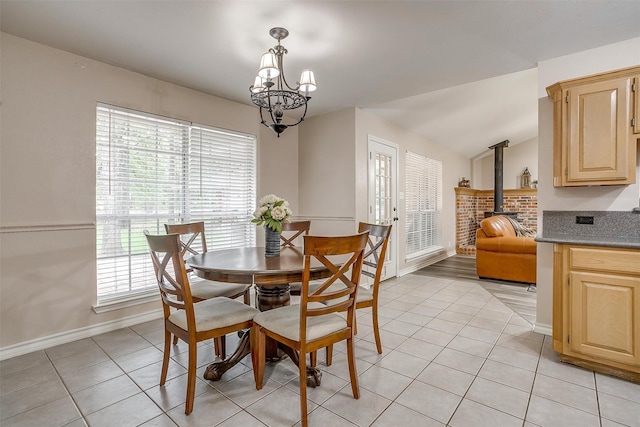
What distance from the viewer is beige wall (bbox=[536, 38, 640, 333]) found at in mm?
2406

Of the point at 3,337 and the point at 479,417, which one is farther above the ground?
the point at 3,337

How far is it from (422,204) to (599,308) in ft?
12.6

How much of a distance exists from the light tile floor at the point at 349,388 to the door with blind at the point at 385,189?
6.61ft

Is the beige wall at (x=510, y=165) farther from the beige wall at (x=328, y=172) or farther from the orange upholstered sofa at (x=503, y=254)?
the beige wall at (x=328, y=172)

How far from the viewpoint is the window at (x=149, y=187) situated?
9.32 feet

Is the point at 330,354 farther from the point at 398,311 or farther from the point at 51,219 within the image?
the point at 51,219

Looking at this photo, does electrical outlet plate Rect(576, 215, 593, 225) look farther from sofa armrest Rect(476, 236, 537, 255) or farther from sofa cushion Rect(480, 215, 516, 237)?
sofa cushion Rect(480, 215, 516, 237)

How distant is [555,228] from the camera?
265 cm

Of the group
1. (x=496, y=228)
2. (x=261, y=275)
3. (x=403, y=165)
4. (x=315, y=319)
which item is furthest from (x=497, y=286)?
(x=261, y=275)

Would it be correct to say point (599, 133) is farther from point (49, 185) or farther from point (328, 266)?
point (49, 185)

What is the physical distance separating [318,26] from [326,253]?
1.69m

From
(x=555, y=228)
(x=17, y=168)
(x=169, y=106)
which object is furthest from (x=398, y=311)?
(x=17, y=168)

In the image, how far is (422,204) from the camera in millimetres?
5809

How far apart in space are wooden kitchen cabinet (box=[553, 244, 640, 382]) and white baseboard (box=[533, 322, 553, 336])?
1.73ft
